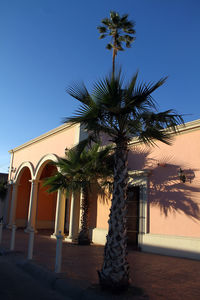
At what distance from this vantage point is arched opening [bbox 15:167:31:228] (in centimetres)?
2107

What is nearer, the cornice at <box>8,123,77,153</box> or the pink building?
the pink building

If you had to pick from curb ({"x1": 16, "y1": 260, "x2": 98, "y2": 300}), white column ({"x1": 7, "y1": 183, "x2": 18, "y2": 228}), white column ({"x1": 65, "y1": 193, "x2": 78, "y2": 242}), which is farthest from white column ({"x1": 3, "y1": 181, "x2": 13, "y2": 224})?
curb ({"x1": 16, "y1": 260, "x2": 98, "y2": 300})

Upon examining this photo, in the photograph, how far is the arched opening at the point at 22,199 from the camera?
2107 cm

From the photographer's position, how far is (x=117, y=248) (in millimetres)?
4805

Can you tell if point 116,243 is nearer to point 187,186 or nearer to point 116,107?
point 116,107

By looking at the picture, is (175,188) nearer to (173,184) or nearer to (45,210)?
(173,184)

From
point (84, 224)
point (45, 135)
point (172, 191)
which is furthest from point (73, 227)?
point (45, 135)

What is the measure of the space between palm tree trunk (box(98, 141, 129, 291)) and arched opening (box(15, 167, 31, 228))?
1676cm

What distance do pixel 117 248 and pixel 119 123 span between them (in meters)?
2.37

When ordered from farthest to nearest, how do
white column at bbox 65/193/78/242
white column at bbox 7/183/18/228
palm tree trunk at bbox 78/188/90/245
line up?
white column at bbox 7/183/18/228, white column at bbox 65/193/78/242, palm tree trunk at bbox 78/188/90/245

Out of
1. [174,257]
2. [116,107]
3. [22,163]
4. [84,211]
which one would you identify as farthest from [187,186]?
[22,163]

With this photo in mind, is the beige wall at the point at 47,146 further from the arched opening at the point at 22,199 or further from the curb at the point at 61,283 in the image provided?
the curb at the point at 61,283

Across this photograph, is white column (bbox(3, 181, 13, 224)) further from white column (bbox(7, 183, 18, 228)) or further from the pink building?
the pink building

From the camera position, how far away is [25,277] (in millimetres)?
6188
